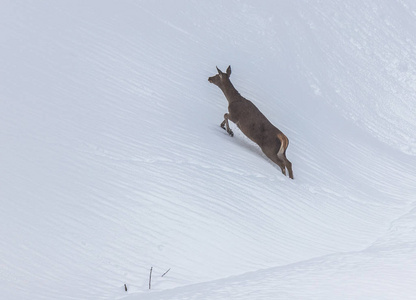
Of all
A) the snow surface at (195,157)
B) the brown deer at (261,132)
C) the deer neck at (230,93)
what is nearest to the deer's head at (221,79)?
the deer neck at (230,93)

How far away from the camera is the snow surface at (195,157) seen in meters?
9.12

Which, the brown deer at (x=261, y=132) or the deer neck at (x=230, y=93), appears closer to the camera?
the brown deer at (x=261, y=132)

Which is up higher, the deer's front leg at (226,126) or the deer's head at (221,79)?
the deer's head at (221,79)

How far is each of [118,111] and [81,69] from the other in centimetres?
161

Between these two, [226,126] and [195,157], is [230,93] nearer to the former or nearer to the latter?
[226,126]

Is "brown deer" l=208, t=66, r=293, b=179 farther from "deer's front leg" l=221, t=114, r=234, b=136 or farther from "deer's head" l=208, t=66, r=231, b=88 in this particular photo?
"deer's head" l=208, t=66, r=231, b=88

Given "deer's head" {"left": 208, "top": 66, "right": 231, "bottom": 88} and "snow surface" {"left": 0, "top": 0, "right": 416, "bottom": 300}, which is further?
"deer's head" {"left": 208, "top": 66, "right": 231, "bottom": 88}

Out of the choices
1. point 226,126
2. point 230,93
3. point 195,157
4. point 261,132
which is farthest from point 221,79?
point 195,157

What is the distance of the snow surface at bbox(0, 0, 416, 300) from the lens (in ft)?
29.9

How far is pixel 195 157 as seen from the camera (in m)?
12.1

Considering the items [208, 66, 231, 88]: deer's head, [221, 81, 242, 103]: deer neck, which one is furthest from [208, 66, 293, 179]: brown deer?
[208, 66, 231, 88]: deer's head

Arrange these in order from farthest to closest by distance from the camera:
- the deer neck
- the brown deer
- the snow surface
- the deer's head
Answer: the deer's head
the deer neck
the brown deer
the snow surface

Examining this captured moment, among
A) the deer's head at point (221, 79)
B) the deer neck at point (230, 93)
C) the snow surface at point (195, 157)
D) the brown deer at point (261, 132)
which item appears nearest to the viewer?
the snow surface at point (195, 157)

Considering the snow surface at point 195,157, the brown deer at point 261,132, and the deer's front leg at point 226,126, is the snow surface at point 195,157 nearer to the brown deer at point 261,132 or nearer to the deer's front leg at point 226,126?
the deer's front leg at point 226,126
